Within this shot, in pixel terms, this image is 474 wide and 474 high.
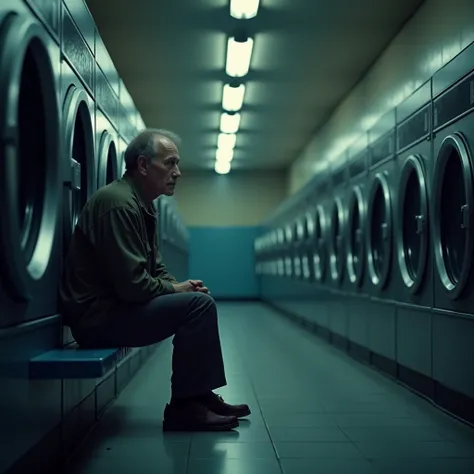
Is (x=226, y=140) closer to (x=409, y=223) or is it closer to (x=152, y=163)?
(x=409, y=223)

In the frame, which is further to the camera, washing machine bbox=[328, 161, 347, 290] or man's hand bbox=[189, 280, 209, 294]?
washing machine bbox=[328, 161, 347, 290]

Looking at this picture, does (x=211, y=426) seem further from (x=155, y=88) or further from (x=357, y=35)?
(x=155, y=88)

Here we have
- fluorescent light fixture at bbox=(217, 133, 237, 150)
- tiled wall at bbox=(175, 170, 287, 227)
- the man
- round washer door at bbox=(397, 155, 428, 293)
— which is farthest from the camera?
tiled wall at bbox=(175, 170, 287, 227)

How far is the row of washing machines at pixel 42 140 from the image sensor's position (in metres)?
1.77

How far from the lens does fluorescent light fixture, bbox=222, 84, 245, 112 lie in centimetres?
820

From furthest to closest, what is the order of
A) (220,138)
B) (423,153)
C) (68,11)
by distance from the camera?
(220,138)
(423,153)
(68,11)

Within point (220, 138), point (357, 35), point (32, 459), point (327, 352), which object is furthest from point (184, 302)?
point (220, 138)

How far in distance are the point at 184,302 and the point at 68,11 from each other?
1207mm

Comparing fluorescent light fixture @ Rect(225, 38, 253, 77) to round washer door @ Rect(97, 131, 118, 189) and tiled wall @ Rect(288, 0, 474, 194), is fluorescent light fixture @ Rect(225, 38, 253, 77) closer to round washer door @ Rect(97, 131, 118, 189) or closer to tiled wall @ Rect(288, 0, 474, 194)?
tiled wall @ Rect(288, 0, 474, 194)

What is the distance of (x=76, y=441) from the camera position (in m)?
2.70

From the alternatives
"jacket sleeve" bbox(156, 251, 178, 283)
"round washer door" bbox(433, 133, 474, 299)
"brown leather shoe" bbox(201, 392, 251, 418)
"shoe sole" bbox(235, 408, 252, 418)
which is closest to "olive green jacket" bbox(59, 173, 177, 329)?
"jacket sleeve" bbox(156, 251, 178, 283)

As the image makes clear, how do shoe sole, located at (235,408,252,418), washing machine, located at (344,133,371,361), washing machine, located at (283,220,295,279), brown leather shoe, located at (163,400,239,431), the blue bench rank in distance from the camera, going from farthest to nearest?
washing machine, located at (283,220,295,279), washing machine, located at (344,133,371,361), shoe sole, located at (235,408,252,418), brown leather shoe, located at (163,400,239,431), the blue bench

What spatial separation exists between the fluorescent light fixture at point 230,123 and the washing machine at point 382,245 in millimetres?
4949

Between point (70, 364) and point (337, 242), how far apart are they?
421 centimetres
